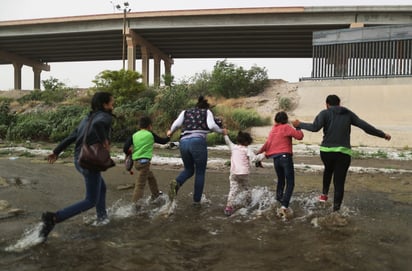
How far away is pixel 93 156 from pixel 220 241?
1.74 m

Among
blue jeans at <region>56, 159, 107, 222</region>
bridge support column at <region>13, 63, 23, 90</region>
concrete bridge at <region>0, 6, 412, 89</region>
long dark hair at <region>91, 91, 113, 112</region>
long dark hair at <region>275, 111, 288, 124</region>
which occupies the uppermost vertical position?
concrete bridge at <region>0, 6, 412, 89</region>

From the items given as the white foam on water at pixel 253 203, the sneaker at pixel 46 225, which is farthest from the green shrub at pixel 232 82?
the sneaker at pixel 46 225

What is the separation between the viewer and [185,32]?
33438 mm

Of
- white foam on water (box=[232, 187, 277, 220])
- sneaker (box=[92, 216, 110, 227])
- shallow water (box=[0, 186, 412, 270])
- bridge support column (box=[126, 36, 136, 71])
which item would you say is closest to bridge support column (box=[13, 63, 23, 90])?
bridge support column (box=[126, 36, 136, 71])

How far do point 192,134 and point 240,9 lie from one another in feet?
86.6

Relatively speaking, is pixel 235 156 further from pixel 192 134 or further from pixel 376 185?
pixel 376 185

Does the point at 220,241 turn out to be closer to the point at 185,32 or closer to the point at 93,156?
the point at 93,156

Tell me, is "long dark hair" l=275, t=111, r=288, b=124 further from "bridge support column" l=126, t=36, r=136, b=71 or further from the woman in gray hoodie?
"bridge support column" l=126, t=36, r=136, b=71

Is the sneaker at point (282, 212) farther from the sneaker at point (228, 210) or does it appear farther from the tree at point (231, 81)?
the tree at point (231, 81)

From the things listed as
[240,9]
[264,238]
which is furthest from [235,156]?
[240,9]

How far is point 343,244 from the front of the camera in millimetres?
4035

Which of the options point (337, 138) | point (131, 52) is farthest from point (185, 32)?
point (337, 138)

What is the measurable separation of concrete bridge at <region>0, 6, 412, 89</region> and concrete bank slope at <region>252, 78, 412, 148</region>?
31.8 ft

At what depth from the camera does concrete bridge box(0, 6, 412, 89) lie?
93.8 feet
